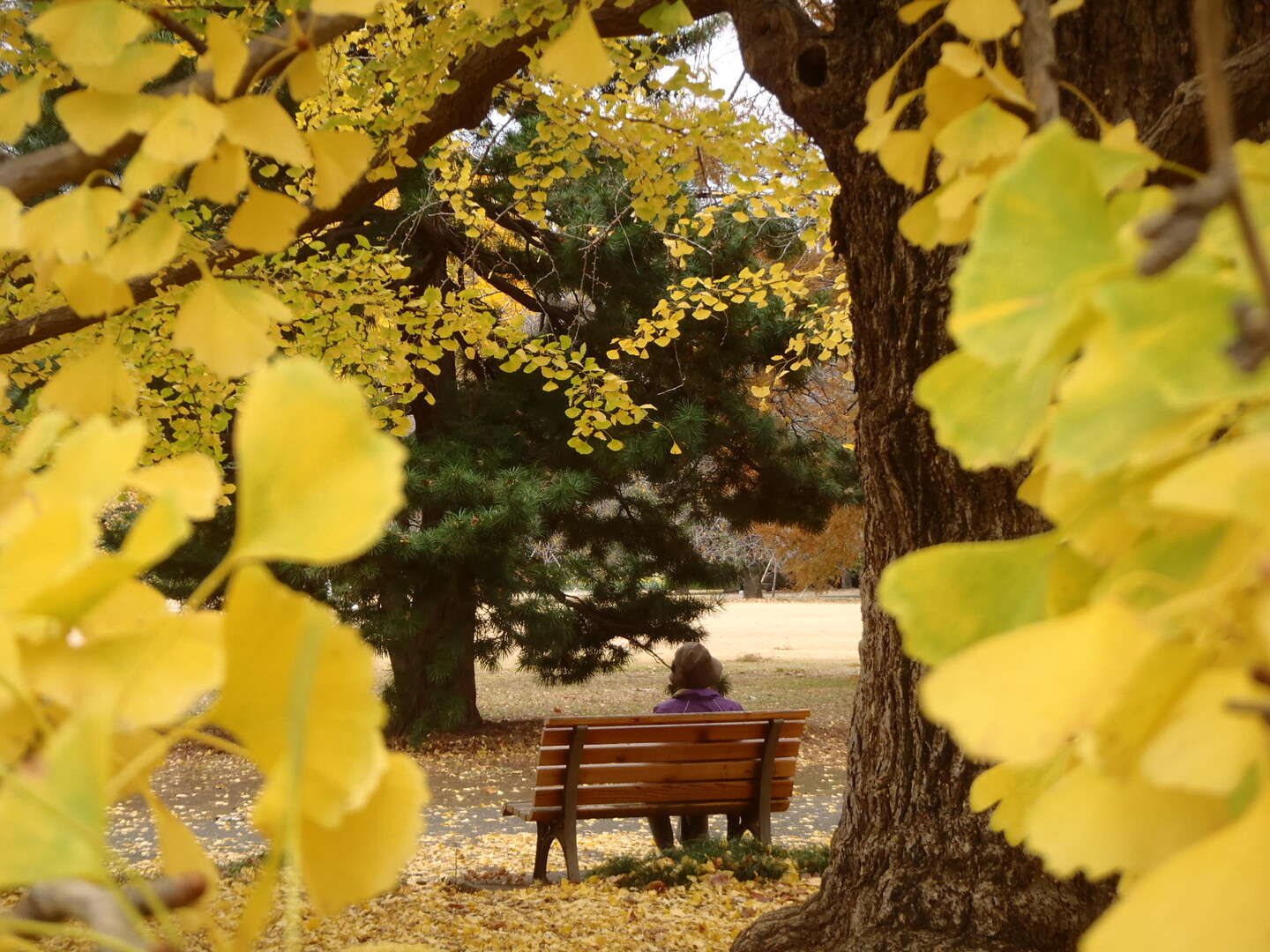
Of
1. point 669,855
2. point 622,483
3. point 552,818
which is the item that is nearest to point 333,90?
point 552,818

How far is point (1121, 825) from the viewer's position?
13.0 inches

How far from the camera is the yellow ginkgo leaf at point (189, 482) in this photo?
447 mm

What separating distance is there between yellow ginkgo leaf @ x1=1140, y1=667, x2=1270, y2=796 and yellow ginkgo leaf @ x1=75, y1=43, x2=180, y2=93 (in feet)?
2.51

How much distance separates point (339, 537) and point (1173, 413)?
0.28 m

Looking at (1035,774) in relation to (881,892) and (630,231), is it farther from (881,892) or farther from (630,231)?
(630,231)

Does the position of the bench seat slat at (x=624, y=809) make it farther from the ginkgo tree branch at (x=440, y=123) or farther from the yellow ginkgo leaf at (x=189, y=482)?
the yellow ginkgo leaf at (x=189, y=482)

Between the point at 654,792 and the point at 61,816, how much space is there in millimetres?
4374

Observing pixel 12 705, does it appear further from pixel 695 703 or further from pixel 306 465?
pixel 695 703

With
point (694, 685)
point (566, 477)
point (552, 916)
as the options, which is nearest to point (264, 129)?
point (552, 916)

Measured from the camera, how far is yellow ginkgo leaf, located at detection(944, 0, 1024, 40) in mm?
762

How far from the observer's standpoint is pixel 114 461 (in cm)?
38

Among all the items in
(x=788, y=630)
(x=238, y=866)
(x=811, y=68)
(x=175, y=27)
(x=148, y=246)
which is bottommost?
(x=788, y=630)

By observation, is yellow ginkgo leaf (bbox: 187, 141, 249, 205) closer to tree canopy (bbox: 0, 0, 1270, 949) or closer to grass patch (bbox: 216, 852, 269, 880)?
tree canopy (bbox: 0, 0, 1270, 949)

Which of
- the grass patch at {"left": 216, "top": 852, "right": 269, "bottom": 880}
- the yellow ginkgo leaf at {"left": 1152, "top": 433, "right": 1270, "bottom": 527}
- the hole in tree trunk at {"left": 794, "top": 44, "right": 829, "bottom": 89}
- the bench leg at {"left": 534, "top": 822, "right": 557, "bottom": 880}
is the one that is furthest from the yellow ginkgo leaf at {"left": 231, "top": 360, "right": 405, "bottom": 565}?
the grass patch at {"left": 216, "top": 852, "right": 269, "bottom": 880}
